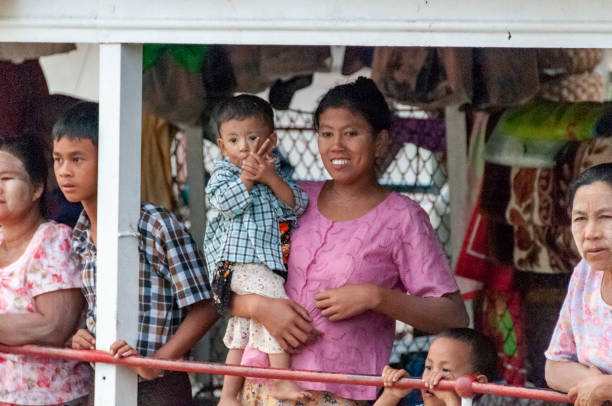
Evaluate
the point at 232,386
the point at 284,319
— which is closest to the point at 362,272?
the point at 284,319

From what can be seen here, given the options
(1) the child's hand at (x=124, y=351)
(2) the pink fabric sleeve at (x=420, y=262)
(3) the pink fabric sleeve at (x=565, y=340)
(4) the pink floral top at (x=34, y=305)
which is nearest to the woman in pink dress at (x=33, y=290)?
(4) the pink floral top at (x=34, y=305)

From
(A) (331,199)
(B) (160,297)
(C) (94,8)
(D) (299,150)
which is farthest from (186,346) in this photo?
(D) (299,150)

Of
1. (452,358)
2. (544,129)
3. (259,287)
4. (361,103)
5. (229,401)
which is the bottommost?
(229,401)

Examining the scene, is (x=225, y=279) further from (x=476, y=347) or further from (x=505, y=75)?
(x=505, y=75)

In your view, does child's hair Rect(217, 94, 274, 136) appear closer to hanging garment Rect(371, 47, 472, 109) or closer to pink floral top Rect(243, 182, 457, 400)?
pink floral top Rect(243, 182, 457, 400)

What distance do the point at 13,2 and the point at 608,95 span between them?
10.6 ft

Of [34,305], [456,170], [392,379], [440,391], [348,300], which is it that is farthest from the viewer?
[456,170]

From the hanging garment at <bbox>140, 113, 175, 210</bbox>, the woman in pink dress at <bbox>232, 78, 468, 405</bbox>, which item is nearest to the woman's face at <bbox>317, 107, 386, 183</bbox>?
the woman in pink dress at <bbox>232, 78, 468, 405</bbox>

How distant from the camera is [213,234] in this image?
4.07 meters

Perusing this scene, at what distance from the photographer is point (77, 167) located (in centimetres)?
411

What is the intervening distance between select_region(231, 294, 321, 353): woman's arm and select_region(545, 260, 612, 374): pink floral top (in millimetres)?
843

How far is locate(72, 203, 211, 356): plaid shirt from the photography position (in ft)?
13.4

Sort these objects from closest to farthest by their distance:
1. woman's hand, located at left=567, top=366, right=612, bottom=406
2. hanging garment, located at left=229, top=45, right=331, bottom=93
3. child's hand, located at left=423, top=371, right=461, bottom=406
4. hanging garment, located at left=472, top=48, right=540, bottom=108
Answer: woman's hand, located at left=567, top=366, right=612, bottom=406 → child's hand, located at left=423, top=371, right=461, bottom=406 → hanging garment, located at left=472, top=48, right=540, bottom=108 → hanging garment, located at left=229, top=45, right=331, bottom=93

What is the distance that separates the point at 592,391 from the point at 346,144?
4.17 ft
